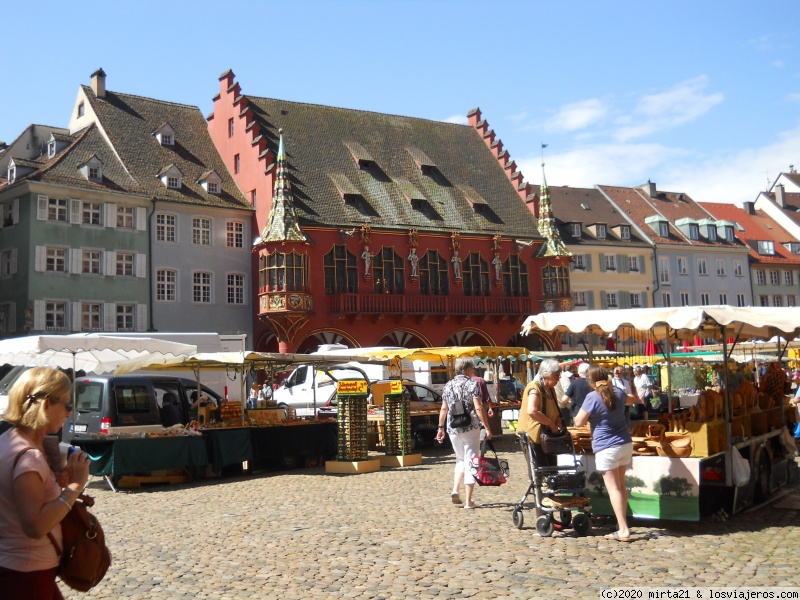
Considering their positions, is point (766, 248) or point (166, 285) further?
point (766, 248)

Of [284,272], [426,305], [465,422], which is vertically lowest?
[465,422]

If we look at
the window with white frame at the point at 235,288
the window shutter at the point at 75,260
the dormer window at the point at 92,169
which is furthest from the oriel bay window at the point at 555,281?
the window shutter at the point at 75,260

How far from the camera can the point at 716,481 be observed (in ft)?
32.5

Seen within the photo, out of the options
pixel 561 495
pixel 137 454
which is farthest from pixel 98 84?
pixel 561 495

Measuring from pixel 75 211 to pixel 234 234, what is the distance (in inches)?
284

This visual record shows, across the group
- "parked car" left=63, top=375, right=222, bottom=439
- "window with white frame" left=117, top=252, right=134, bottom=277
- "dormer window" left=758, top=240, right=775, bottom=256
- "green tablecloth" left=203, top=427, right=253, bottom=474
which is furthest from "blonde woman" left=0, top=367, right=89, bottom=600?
"dormer window" left=758, top=240, right=775, bottom=256

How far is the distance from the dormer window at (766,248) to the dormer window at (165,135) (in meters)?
39.9

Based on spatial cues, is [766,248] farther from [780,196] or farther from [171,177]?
[171,177]

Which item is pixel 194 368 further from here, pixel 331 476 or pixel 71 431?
pixel 331 476

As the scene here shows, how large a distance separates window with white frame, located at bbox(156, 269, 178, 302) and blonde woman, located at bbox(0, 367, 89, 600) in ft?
112

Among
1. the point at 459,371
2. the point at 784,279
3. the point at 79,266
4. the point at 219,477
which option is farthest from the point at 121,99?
the point at 784,279

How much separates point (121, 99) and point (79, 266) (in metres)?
10.6

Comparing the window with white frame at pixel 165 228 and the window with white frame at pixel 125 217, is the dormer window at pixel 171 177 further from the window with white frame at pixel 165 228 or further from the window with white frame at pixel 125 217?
the window with white frame at pixel 125 217

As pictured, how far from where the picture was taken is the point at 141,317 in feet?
119
